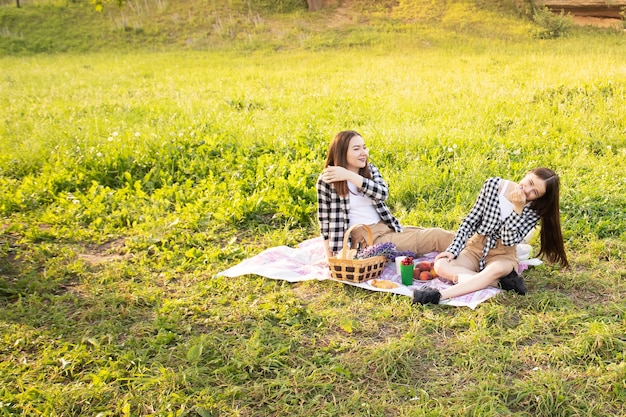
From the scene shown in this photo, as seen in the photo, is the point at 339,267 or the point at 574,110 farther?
the point at 574,110

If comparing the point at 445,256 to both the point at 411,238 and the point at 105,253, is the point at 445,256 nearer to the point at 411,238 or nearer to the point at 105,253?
the point at 411,238

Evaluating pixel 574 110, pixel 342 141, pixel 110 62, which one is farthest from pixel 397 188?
pixel 110 62

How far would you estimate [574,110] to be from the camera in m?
8.96

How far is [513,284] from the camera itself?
15.2 ft

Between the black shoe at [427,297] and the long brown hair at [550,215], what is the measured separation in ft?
3.14

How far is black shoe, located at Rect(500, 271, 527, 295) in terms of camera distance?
4.60m

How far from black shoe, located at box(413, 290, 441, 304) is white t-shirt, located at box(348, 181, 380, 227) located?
950mm

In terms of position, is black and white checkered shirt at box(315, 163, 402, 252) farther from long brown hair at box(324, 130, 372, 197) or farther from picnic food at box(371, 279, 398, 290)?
picnic food at box(371, 279, 398, 290)

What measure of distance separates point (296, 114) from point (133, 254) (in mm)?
4722

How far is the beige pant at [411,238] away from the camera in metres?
5.27

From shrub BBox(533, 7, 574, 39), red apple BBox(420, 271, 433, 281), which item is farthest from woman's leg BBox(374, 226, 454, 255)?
shrub BBox(533, 7, 574, 39)

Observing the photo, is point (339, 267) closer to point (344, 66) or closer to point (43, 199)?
point (43, 199)

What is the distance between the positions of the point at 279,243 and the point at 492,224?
1.96 m

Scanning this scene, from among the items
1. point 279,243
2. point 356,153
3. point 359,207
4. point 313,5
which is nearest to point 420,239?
point 359,207
